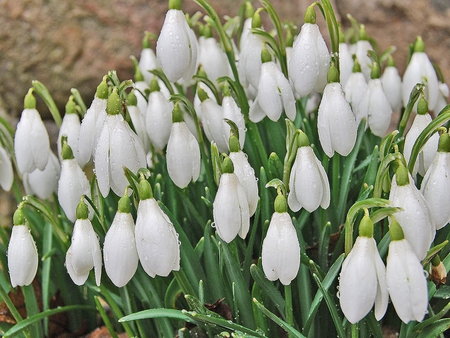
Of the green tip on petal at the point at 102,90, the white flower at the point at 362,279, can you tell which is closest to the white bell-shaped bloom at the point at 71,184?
the green tip on petal at the point at 102,90

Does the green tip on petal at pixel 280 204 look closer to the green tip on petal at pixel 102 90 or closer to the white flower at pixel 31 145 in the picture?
the green tip on petal at pixel 102 90

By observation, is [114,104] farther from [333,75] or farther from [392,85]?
[392,85]

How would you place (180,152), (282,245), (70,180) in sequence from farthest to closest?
(70,180) → (180,152) → (282,245)

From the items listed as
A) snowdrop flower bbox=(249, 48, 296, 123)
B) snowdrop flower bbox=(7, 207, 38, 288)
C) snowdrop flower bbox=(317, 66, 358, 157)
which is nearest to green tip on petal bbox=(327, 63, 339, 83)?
Answer: snowdrop flower bbox=(317, 66, 358, 157)

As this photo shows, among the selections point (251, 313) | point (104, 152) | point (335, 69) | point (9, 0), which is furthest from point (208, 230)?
point (9, 0)

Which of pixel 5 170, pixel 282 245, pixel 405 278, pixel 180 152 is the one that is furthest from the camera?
pixel 5 170

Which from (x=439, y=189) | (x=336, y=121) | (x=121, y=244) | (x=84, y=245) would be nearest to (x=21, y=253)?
(x=84, y=245)
